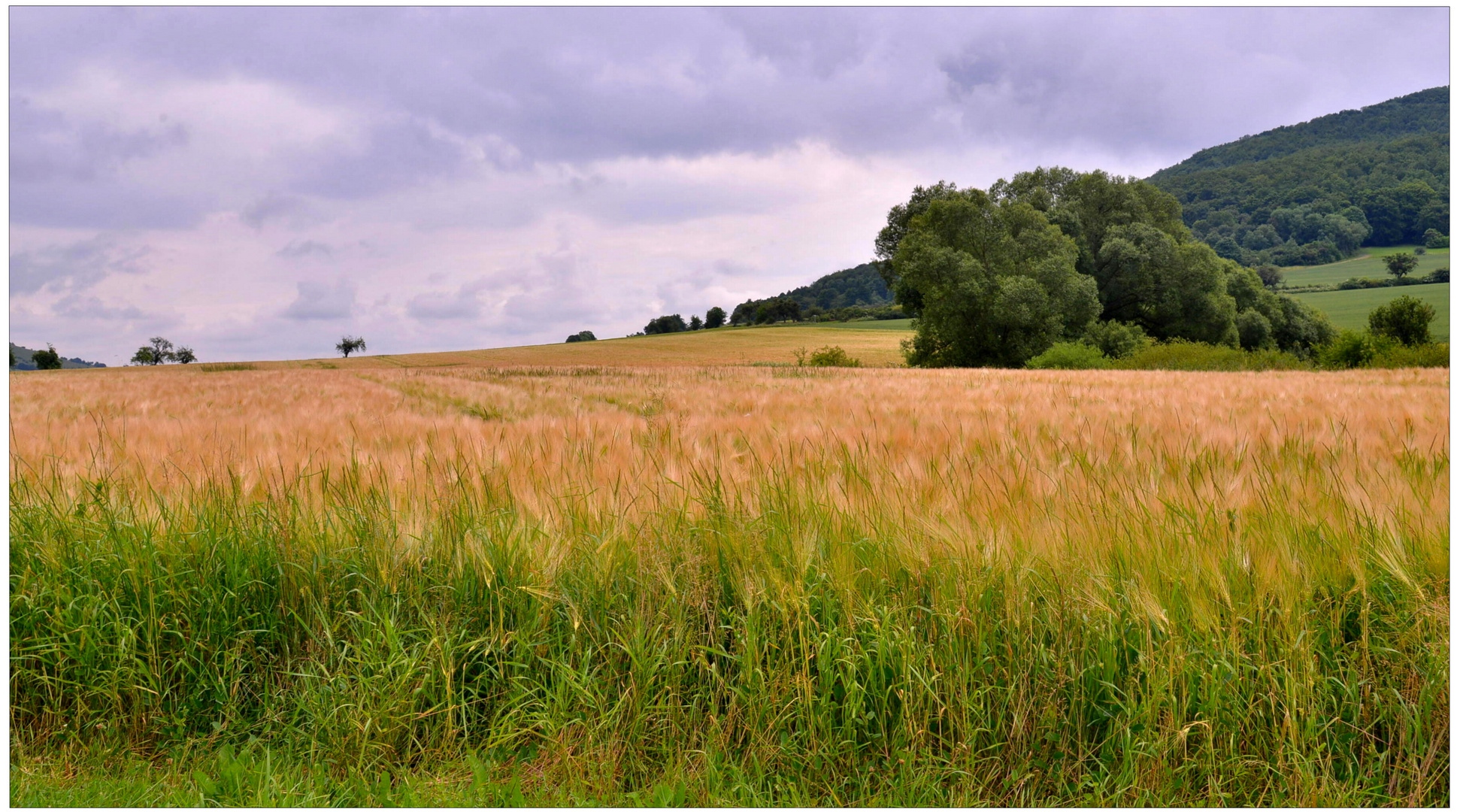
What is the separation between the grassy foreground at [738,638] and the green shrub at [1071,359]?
31.6 meters

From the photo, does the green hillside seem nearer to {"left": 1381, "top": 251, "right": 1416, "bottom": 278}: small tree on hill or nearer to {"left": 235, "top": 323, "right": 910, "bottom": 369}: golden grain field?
{"left": 1381, "top": 251, "right": 1416, "bottom": 278}: small tree on hill

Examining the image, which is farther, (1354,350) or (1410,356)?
(1354,350)

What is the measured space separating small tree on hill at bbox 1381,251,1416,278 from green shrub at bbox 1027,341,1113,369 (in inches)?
2790

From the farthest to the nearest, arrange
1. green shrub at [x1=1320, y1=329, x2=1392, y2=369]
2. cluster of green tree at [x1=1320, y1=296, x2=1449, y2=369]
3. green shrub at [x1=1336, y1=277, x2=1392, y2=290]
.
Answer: green shrub at [x1=1336, y1=277, x2=1392, y2=290]
green shrub at [x1=1320, y1=329, x2=1392, y2=369]
cluster of green tree at [x1=1320, y1=296, x2=1449, y2=369]

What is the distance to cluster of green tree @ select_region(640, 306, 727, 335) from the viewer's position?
11088 centimetres

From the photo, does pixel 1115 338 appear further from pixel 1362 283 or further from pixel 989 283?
pixel 1362 283

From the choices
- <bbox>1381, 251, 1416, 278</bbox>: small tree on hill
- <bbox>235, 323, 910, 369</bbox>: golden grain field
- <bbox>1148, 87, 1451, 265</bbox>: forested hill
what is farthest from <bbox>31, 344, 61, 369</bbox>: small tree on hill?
<bbox>1381, 251, 1416, 278</bbox>: small tree on hill

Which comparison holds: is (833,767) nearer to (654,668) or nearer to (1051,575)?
(654,668)

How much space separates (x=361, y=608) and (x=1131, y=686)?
85.6 inches

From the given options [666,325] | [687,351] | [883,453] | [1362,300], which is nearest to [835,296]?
[666,325]

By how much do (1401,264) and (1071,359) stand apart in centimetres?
7347

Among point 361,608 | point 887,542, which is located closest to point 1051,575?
point 887,542

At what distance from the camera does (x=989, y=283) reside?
126 ft

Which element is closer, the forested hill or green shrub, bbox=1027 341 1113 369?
green shrub, bbox=1027 341 1113 369
